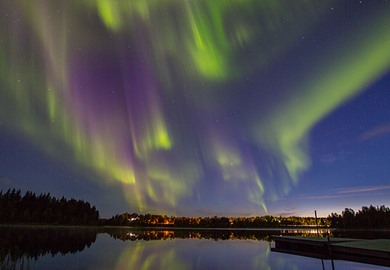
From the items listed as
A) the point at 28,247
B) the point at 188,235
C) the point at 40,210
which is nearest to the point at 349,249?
the point at 28,247

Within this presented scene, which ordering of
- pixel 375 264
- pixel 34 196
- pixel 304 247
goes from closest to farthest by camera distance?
pixel 375 264, pixel 304 247, pixel 34 196

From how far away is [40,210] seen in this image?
5477 inches

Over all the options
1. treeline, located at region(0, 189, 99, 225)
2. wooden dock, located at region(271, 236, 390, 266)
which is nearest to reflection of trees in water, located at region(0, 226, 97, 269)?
wooden dock, located at region(271, 236, 390, 266)

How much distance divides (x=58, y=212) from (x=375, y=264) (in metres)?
143

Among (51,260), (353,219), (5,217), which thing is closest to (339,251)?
(51,260)

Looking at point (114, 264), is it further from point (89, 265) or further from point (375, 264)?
point (375, 264)

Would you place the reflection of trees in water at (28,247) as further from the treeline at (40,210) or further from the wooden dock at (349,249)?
the treeline at (40,210)

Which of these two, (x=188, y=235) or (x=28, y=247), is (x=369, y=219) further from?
(x=28, y=247)

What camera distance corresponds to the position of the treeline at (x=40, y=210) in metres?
125

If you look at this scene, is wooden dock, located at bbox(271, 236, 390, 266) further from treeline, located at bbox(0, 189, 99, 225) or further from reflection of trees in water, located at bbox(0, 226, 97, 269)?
treeline, located at bbox(0, 189, 99, 225)

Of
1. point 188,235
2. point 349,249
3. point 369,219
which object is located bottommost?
point 349,249

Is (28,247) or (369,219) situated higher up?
(369,219)

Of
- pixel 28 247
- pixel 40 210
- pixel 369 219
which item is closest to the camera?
pixel 28 247

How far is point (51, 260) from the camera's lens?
99.0 feet
